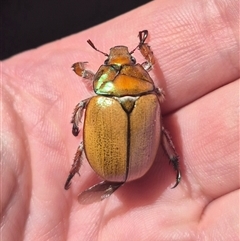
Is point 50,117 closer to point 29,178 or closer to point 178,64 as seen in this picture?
point 29,178

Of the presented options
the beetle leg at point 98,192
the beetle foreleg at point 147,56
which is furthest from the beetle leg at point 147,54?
the beetle leg at point 98,192

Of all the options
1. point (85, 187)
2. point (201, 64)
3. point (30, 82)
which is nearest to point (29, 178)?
point (85, 187)

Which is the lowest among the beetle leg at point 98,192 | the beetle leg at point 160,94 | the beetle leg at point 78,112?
the beetle leg at point 98,192

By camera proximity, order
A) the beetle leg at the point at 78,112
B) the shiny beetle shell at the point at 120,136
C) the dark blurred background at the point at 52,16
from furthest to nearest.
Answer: the dark blurred background at the point at 52,16, the beetle leg at the point at 78,112, the shiny beetle shell at the point at 120,136

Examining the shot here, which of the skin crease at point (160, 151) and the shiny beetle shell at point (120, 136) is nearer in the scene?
the shiny beetle shell at point (120, 136)

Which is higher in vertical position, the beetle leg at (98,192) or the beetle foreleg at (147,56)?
the beetle foreleg at (147,56)

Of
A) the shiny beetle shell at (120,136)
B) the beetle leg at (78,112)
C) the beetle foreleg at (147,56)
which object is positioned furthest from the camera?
the beetle foreleg at (147,56)

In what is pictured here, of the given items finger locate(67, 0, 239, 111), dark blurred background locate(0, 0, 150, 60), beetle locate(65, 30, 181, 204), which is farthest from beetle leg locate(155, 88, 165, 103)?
dark blurred background locate(0, 0, 150, 60)

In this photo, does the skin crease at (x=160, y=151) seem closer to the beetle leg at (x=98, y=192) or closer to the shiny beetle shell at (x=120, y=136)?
the beetle leg at (x=98, y=192)
